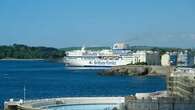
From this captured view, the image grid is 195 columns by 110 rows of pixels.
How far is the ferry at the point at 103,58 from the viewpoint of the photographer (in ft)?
518

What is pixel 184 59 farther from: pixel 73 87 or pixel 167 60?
pixel 73 87

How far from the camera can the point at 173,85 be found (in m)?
42.1

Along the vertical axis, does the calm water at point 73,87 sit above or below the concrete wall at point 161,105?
below

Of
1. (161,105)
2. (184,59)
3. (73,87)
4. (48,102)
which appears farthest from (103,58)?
(161,105)

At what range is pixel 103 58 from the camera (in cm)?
16375

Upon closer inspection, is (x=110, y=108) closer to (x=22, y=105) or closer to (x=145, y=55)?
(x=22, y=105)

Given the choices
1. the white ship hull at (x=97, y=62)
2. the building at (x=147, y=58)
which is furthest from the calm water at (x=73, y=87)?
the white ship hull at (x=97, y=62)

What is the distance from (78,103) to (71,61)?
454 feet

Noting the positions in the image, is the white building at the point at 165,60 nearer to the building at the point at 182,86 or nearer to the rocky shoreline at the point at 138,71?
the rocky shoreline at the point at 138,71

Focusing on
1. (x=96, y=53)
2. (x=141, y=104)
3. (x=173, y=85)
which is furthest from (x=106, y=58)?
(x=141, y=104)

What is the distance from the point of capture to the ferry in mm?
157875

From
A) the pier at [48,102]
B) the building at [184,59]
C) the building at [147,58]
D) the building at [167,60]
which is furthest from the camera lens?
the building at [184,59]

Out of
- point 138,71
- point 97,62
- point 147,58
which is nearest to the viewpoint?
point 138,71

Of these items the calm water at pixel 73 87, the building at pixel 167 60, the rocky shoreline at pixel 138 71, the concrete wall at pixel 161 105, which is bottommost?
the calm water at pixel 73 87
